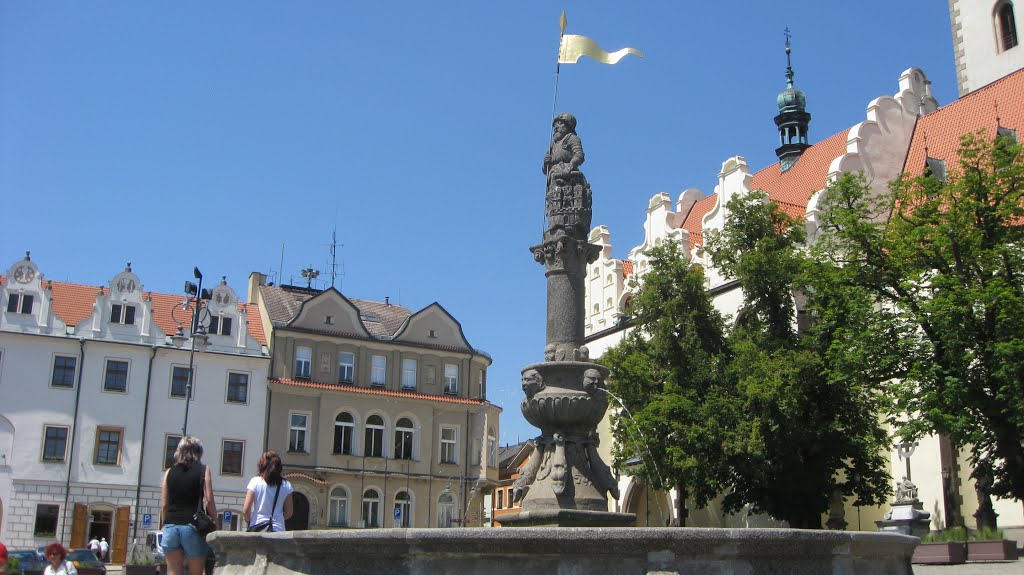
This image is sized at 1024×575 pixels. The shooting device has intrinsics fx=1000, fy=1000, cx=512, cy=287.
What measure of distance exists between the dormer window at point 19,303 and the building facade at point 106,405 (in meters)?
0.04

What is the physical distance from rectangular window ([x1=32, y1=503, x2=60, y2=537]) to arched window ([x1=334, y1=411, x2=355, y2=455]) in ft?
37.0

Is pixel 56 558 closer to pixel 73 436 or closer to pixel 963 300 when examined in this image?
pixel 963 300

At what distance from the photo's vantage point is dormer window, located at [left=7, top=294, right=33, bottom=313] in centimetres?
3956

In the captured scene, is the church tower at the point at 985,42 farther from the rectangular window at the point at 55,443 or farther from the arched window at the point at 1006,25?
the rectangular window at the point at 55,443

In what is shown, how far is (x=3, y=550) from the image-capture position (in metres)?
7.77

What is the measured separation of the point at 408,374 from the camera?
4666cm

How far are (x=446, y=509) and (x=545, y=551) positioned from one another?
3803cm

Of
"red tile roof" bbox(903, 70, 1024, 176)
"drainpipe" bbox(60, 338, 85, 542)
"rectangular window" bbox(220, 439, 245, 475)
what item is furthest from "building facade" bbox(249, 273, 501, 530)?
"red tile roof" bbox(903, 70, 1024, 176)

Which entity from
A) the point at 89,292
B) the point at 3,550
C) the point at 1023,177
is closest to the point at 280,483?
the point at 3,550

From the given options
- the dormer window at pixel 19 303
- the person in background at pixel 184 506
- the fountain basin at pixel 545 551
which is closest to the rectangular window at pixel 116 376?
the dormer window at pixel 19 303

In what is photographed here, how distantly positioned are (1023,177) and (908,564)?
18.1m

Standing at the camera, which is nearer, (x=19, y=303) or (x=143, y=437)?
(x=19, y=303)

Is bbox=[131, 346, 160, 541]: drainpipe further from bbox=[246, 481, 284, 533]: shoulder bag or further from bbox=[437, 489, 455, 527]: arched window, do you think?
bbox=[246, 481, 284, 533]: shoulder bag

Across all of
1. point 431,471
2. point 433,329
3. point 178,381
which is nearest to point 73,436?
point 178,381
